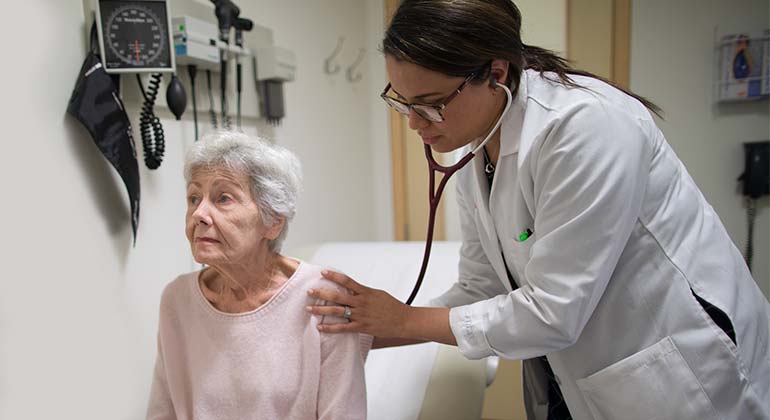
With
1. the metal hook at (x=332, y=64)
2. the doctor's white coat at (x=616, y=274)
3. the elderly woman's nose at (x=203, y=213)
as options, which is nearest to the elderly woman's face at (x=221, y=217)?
the elderly woman's nose at (x=203, y=213)

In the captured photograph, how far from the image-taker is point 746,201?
1358 millimetres

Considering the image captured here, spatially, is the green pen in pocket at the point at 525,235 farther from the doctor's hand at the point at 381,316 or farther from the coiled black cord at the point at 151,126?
the coiled black cord at the point at 151,126

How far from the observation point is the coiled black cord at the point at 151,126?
49.5 inches

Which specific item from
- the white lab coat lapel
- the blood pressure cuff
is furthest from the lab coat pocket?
the blood pressure cuff

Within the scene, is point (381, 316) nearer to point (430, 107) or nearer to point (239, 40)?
point (430, 107)

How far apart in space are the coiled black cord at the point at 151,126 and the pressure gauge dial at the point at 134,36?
80 millimetres

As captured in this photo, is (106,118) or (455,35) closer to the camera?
(455,35)

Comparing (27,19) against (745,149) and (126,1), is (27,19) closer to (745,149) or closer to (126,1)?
(126,1)

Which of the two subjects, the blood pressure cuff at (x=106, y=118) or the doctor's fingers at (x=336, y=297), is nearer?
the doctor's fingers at (x=336, y=297)

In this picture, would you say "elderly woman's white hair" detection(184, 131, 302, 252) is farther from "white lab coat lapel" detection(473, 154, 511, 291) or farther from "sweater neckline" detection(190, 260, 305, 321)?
"white lab coat lapel" detection(473, 154, 511, 291)

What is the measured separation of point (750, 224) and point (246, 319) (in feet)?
4.27

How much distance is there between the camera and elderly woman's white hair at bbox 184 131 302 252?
0.95 m

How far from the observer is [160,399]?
3.45 feet

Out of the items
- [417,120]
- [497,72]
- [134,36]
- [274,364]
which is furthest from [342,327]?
[134,36]
